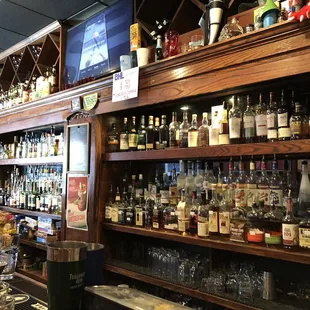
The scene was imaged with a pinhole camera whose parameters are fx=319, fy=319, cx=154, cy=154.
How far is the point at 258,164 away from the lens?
6.32 ft

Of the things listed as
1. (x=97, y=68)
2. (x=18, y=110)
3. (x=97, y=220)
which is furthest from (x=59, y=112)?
(x=97, y=220)

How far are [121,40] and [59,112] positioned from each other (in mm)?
772

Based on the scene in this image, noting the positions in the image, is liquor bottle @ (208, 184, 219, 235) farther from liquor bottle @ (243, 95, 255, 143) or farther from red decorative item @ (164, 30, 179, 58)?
red decorative item @ (164, 30, 179, 58)

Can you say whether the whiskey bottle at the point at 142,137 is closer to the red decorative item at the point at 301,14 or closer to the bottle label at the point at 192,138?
the bottle label at the point at 192,138

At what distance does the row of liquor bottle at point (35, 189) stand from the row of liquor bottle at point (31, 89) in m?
0.76

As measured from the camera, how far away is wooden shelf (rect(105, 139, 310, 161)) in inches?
54.4

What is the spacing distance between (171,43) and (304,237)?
1293 millimetres

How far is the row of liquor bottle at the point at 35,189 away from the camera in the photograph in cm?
294

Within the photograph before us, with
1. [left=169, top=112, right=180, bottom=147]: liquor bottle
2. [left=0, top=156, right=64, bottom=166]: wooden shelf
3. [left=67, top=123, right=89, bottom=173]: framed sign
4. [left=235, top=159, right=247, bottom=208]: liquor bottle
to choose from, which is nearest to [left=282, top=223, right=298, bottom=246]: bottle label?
[left=235, top=159, right=247, bottom=208]: liquor bottle

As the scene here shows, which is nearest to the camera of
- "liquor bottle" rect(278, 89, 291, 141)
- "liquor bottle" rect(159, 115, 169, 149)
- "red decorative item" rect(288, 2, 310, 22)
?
"red decorative item" rect(288, 2, 310, 22)

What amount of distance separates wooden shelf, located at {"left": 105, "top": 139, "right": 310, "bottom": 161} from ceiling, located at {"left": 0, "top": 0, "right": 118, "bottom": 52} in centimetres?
139

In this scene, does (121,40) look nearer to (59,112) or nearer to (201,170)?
(59,112)

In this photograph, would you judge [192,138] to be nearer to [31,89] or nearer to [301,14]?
[301,14]

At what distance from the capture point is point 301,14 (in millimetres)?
1297
